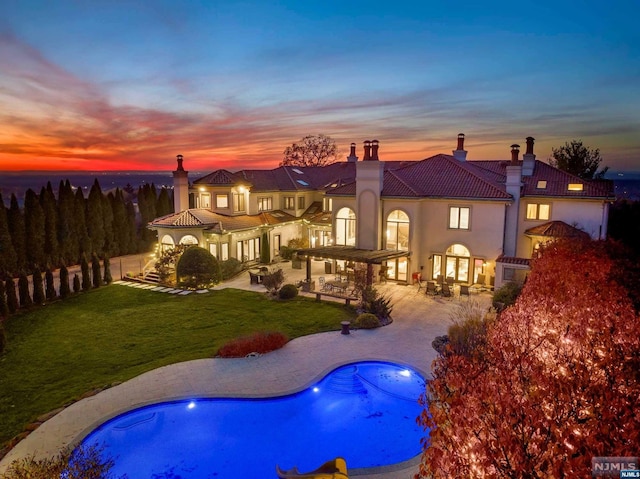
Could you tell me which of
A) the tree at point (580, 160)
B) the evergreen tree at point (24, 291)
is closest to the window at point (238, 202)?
the evergreen tree at point (24, 291)

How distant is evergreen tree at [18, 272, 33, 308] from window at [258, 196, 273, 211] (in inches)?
660

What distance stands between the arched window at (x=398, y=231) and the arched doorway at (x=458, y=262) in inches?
105

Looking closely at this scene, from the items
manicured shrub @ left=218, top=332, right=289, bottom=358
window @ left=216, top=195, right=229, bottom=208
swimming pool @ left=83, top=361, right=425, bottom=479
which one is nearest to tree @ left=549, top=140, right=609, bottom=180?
window @ left=216, top=195, right=229, bottom=208

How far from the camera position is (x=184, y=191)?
32594 millimetres

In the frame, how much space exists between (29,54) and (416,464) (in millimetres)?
24484

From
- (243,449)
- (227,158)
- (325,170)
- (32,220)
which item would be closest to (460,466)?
(243,449)

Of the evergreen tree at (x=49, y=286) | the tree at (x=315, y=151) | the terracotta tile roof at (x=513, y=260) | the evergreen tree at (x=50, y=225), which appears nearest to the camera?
the evergreen tree at (x=49, y=286)

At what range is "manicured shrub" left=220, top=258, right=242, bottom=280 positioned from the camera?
27.3 metres

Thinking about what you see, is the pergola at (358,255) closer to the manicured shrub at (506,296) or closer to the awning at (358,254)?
the awning at (358,254)

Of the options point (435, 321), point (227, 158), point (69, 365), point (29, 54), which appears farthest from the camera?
point (227, 158)

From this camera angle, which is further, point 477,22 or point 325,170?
point 325,170

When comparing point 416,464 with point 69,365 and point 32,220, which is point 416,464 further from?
point 32,220

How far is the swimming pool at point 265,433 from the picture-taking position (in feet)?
32.0

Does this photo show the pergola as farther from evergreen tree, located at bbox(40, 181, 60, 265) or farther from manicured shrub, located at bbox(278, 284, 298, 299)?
evergreen tree, located at bbox(40, 181, 60, 265)
